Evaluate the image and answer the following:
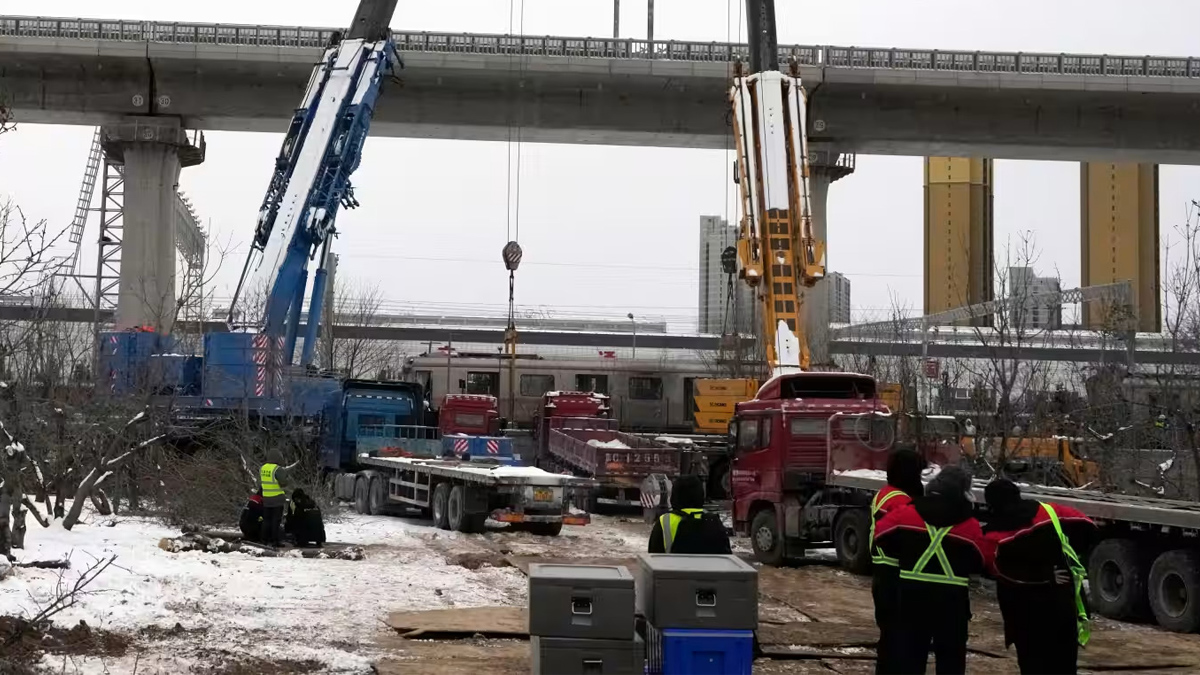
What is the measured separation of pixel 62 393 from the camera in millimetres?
23703

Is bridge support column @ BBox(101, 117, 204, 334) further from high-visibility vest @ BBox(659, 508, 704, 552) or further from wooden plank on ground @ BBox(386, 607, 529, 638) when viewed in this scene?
high-visibility vest @ BBox(659, 508, 704, 552)

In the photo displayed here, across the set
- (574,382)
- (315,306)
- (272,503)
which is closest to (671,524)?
(272,503)

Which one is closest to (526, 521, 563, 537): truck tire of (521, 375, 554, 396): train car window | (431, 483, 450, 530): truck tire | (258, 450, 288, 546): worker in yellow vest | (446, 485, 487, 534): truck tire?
(446, 485, 487, 534): truck tire

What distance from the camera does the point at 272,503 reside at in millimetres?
18359

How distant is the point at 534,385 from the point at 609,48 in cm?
1048

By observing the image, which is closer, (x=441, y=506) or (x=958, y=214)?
(x=441, y=506)

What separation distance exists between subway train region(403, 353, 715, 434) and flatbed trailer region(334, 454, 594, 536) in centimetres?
1273

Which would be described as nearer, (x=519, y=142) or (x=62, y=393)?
(x=62, y=393)

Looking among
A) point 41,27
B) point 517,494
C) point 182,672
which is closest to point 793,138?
point 517,494

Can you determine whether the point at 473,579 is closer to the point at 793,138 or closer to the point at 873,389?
the point at 873,389

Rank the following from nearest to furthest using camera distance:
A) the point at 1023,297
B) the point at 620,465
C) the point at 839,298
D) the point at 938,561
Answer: the point at 938,561, the point at 1023,297, the point at 620,465, the point at 839,298

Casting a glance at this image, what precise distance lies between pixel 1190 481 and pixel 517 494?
10.8 m

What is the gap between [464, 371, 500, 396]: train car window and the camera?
4159 cm

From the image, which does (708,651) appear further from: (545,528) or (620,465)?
(620,465)
